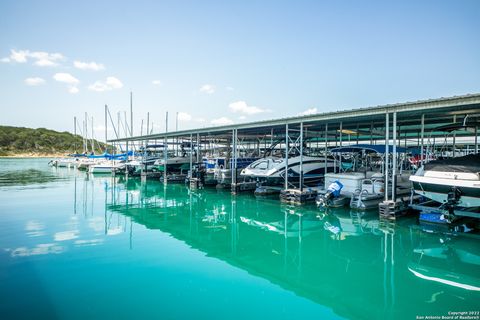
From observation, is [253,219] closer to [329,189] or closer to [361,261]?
[329,189]

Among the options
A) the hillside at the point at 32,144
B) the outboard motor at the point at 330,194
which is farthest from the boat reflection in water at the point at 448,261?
the hillside at the point at 32,144

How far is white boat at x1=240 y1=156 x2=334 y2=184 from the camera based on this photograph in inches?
545

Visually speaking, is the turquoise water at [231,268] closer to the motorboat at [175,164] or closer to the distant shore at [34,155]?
the motorboat at [175,164]

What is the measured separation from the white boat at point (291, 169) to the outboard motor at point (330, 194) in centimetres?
285

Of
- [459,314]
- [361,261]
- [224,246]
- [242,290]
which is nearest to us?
[459,314]

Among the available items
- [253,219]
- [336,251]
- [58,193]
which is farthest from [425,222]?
[58,193]

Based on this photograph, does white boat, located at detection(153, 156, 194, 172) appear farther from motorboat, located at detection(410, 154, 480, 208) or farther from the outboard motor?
motorboat, located at detection(410, 154, 480, 208)

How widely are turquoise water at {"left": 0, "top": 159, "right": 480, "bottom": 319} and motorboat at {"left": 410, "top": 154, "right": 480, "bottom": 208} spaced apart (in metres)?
0.94

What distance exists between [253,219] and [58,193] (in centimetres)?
1122

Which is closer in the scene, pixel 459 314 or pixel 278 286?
pixel 459 314

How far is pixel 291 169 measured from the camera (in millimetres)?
13852

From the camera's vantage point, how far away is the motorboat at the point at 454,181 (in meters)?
7.45

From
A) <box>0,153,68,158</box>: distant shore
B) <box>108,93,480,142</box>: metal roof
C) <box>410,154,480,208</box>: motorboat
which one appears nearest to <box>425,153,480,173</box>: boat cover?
<box>410,154,480,208</box>: motorboat

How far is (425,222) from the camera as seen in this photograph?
892 cm
